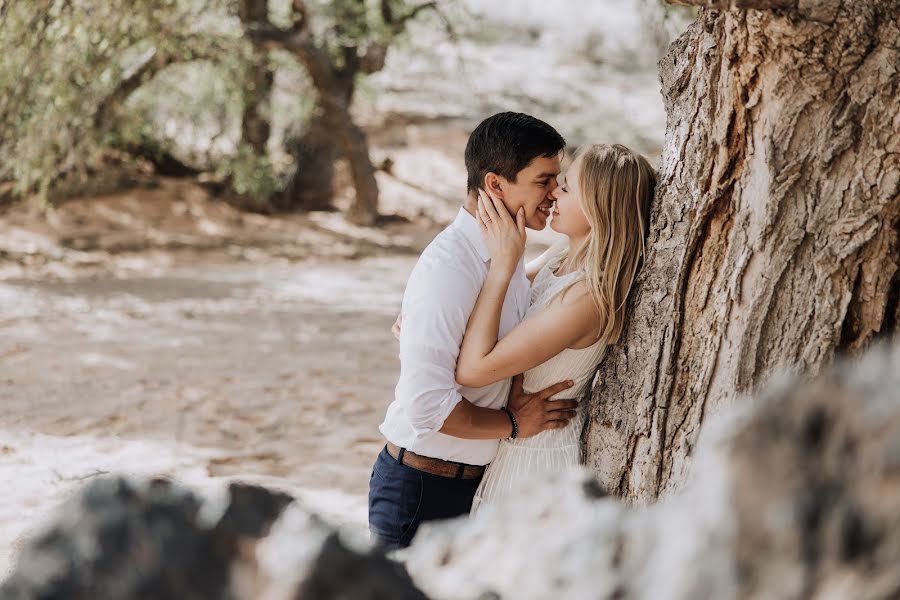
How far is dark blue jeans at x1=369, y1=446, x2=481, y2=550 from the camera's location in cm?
259

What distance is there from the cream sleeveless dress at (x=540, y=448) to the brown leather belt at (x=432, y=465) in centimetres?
8

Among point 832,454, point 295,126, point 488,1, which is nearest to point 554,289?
point 832,454

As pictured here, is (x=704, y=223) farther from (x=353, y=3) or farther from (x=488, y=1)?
(x=488, y=1)

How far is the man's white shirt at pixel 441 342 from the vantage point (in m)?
2.45

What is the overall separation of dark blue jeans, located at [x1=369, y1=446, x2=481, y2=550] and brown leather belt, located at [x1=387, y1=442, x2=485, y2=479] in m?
0.01

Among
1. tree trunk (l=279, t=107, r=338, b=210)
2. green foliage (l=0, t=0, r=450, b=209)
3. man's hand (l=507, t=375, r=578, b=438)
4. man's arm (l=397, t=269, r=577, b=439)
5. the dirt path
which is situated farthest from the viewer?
tree trunk (l=279, t=107, r=338, b=210)

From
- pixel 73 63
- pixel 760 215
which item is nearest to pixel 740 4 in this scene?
pixel 760 215

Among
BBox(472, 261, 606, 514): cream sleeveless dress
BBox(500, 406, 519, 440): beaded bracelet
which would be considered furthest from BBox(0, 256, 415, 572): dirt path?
BBox(500, 406, 519, 440): beaded bracelet

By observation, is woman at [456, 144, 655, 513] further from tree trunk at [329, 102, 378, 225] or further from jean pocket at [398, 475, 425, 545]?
tree trunk at [329, 102, 378, 225]

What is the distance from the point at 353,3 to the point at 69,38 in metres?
5.66

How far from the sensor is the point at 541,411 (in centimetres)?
256

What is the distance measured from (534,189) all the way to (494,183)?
4.9 inches

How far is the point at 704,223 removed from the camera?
211 cm

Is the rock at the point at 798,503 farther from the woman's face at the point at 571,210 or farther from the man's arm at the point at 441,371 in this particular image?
the woman's face at the point at 571,210
